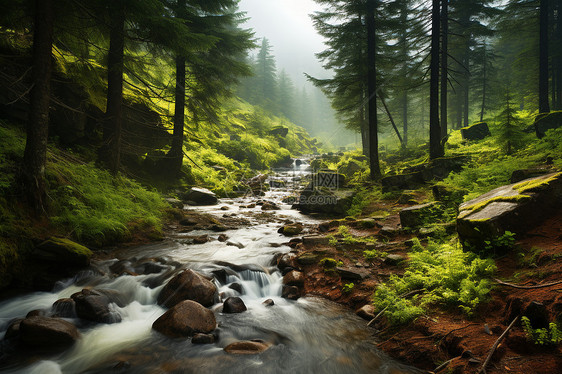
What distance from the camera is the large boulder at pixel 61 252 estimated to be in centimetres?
483

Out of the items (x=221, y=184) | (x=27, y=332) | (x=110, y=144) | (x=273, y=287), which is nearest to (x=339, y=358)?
(x=273, y=287)

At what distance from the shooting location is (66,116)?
9.51 meters

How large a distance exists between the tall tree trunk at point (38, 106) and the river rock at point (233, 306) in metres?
4.76

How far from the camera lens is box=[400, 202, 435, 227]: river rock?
6.91m

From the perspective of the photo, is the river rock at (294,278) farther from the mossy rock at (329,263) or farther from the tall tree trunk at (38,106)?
the tall tree trunk at (38,106)

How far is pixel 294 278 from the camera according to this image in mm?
5703

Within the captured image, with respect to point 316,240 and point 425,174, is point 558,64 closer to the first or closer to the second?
point 425,174

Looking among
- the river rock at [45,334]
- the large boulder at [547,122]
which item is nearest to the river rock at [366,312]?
the river rock at [45,334]

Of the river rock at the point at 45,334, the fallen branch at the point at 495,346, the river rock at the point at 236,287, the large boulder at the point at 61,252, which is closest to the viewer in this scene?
the fallen branch at the point at 495,346

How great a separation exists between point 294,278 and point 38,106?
22.4 ft

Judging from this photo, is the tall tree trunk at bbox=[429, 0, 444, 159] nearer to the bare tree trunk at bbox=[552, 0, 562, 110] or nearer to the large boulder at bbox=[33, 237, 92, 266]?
the large boulder at bbox=[33, 237, 92, 266]

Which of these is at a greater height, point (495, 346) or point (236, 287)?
point (495, 346)

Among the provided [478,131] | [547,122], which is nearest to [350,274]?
[547,122]

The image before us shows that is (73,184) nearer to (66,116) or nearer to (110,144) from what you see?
(110,144)
